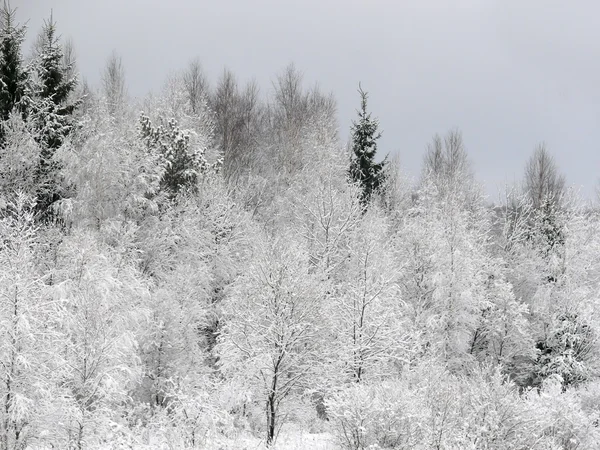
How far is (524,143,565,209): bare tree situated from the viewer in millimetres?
50875

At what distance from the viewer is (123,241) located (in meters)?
26.5

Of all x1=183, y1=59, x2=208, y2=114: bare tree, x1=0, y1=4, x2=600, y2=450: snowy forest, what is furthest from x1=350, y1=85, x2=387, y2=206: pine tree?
x1=183, y1=59, x2=208, y2=114: bare tree

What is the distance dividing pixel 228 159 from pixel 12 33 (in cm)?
1979

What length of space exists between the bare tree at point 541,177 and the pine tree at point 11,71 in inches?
1628

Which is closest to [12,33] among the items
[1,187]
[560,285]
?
[1,187]

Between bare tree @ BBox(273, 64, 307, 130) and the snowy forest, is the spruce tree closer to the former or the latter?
the snowy forest

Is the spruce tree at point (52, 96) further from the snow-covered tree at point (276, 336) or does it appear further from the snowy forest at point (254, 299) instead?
the snow-covered tree at point (276, 336)

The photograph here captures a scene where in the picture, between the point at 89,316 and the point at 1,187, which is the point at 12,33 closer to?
the point at 1,187

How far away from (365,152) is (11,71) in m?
23.3

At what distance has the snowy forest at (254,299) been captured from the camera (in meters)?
15.6

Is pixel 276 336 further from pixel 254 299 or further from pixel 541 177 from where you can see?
pixel 541 177

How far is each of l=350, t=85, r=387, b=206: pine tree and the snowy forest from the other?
11 cm

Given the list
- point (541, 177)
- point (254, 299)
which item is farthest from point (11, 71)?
point (541, 177)

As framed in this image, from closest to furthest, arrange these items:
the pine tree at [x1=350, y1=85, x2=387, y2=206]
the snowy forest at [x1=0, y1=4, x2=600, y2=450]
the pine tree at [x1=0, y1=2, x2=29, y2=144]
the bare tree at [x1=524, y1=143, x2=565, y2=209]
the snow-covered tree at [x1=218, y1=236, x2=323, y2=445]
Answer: the snowy forest at [x1=0, y1=4, x2=600, y2=450] → the snow-covered tree at [x1=218, y1=236, x2=323, y2=445] → the pine tree at [x1=0, y1=2, x2=29, y2=144] → the pine tree at [x1=350, y1=85, x2=387, y2=206] → the bare tree at [x1=524, y1=143, x2=565, y2=209]
